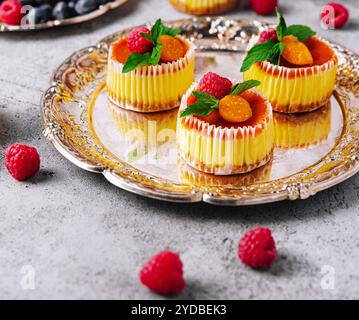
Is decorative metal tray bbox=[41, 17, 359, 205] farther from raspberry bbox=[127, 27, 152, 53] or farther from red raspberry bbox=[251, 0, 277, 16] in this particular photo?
red raspberry bbox=[251, 0, 277, 16]

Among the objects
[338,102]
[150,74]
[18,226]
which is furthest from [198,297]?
[338,102]

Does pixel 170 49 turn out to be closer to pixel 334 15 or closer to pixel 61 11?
pixel 61 11

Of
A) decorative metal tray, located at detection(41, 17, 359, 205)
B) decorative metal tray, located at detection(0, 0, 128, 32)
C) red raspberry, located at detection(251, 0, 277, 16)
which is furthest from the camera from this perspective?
red raspberry, located at detection(251, 0, 277, 16)

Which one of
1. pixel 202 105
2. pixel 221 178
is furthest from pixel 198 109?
pixel 221 178

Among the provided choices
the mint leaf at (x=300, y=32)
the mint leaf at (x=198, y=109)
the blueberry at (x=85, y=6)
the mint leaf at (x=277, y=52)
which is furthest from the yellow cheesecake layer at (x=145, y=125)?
the blueberry at (x=85, y=6)

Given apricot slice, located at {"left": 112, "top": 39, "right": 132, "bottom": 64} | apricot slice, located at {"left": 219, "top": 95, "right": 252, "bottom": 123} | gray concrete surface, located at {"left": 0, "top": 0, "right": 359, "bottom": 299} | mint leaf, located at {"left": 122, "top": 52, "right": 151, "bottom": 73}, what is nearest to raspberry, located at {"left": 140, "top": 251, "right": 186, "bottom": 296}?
gray concrete surface, located at {"left": 0, "top": 0, "right": 359, "bottom": 299}

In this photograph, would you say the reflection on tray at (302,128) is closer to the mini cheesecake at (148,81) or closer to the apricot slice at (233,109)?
the apricot slice at (233,109)
